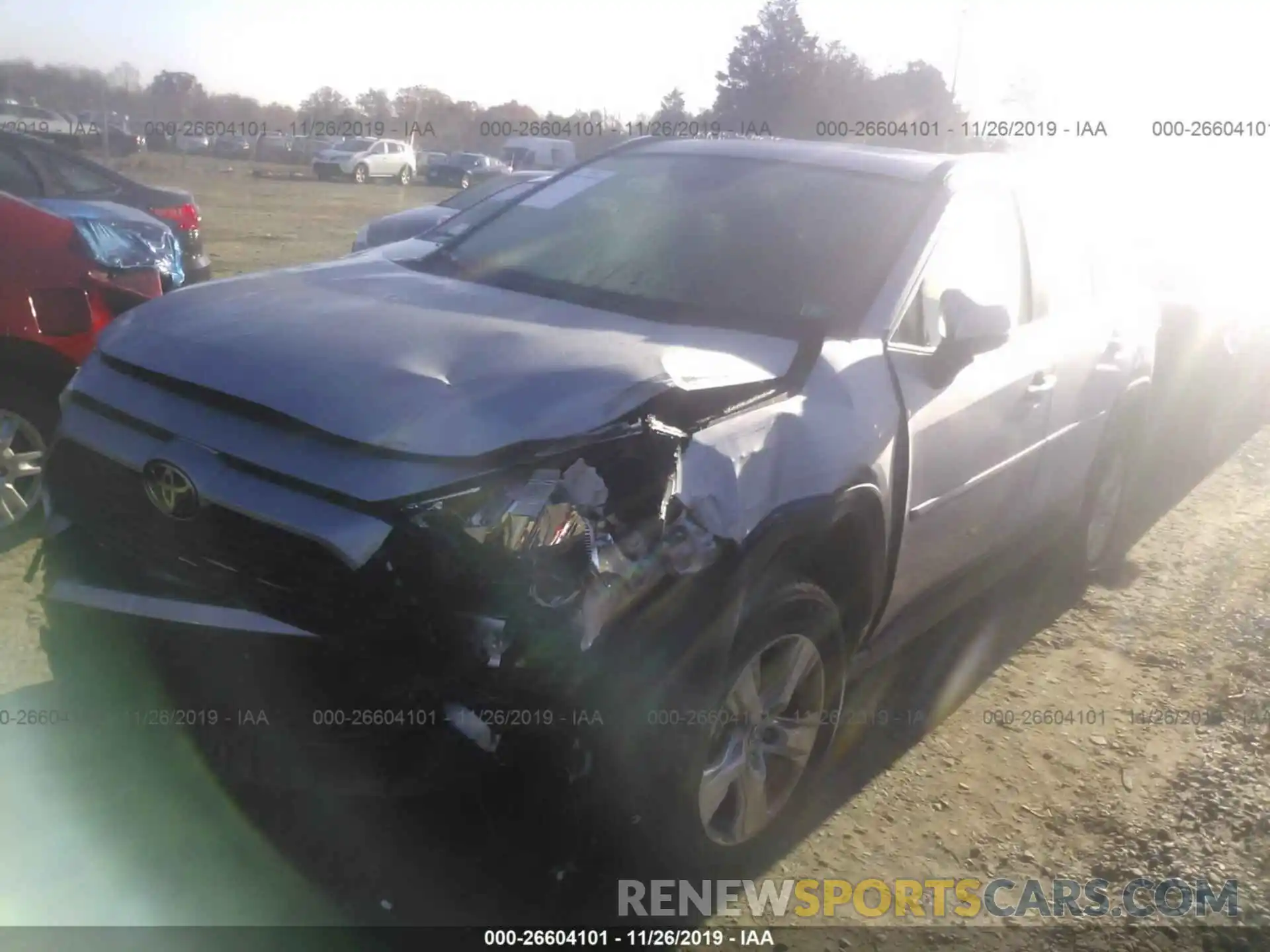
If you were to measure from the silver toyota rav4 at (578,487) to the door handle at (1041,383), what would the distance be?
8 centimetres

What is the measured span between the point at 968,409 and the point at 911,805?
125 centimetres

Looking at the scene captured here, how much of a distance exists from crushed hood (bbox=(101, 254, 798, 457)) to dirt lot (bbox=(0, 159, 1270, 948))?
816 millimetres

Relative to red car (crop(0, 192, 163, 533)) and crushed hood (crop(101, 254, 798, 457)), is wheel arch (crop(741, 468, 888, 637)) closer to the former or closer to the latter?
crushed hood (crop(101, 254, 798, 457))

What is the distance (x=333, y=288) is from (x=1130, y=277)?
12.5 ft

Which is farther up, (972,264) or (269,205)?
(972,264)

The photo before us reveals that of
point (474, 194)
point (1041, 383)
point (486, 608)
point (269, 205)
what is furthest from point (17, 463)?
point (269, 205)

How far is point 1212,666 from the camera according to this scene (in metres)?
4.65

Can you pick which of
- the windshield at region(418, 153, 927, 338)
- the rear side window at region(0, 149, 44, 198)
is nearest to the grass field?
the rear side window at region(0, 149, 44, 198)

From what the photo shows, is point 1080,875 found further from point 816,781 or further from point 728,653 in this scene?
point 728,653

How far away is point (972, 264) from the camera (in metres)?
3.79

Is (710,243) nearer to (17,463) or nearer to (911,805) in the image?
(911,805)

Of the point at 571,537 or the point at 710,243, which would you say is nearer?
the point at 571,537

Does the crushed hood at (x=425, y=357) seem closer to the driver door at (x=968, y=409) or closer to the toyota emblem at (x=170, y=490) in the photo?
the toyota emblem at (x=170, y=490)

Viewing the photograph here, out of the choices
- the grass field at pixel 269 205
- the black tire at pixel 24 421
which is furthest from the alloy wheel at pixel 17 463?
the grass field at pixel 269 205
